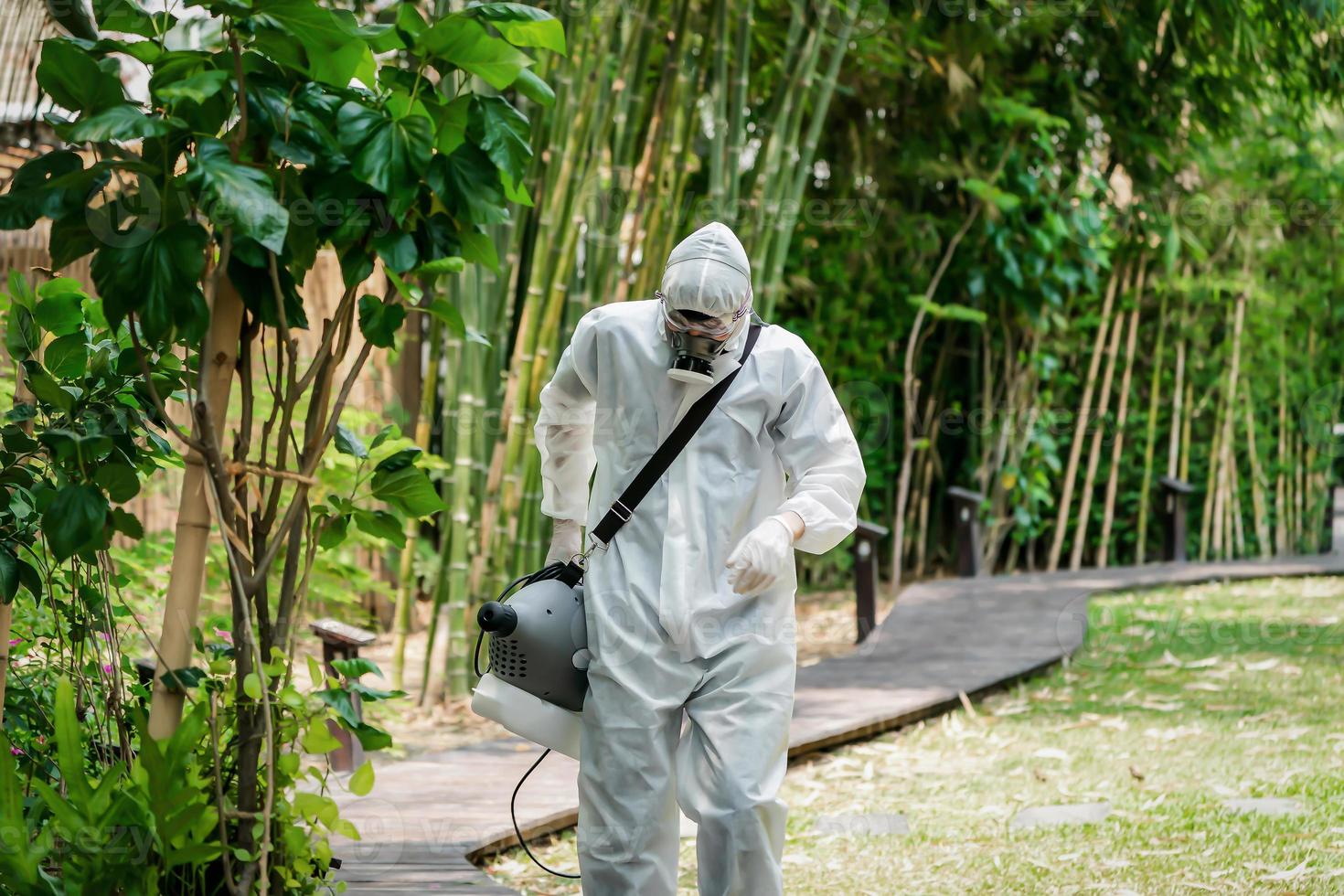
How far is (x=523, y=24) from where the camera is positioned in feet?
5.69

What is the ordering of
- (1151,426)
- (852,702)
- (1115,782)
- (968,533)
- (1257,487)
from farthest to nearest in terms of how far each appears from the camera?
(1257,487) → (1151,426) → (968,533) → (852,702) → (1115,782)

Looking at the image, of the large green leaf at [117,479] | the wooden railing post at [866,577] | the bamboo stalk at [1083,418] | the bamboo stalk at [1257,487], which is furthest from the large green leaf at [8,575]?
the bamboo stalk at [1257,487]

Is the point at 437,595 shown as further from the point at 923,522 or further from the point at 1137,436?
the point at 1137,436

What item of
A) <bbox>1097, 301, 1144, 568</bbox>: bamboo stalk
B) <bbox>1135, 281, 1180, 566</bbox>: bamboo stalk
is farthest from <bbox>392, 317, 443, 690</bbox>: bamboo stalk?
<bbox>1135, 281, 1180, 566</bbox>: bamboo stalk

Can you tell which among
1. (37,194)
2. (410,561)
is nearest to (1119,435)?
(410,561)

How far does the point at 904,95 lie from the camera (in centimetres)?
721

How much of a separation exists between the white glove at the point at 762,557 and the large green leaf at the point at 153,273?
85 cm

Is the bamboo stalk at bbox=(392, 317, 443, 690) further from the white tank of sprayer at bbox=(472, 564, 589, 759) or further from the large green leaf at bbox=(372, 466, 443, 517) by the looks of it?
the large green leaf at bbox=(372, 466, 443, 517)

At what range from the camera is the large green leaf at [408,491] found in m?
1.90

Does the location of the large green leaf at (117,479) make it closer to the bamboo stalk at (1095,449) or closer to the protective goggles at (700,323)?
the protective goggles at (700,323)

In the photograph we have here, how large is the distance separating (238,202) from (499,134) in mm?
355

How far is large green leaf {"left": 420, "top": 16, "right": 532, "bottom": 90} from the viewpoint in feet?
5.44

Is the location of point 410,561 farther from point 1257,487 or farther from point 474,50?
point 1257,487

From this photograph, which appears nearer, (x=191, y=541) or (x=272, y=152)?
(x=272, y=152)
